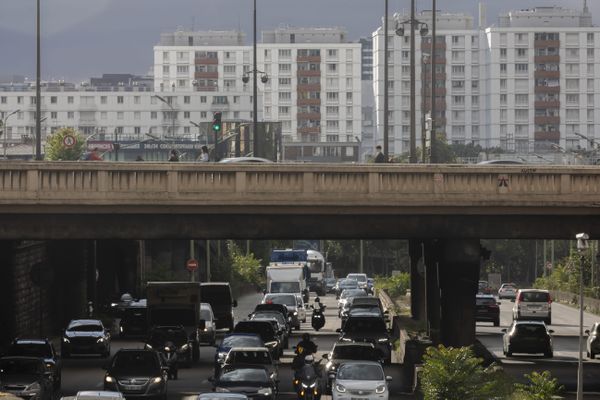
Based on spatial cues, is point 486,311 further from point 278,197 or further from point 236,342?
point 278,197

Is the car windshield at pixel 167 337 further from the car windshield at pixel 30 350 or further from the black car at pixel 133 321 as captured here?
the black car at pixel 133 321

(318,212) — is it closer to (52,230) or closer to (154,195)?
(154,195)

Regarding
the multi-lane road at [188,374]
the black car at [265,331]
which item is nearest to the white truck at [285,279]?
the multi-lane road at [188,374]

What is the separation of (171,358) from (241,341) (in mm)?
2795

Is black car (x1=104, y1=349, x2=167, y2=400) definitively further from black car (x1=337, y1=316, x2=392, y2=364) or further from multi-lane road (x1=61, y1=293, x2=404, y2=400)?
black car (x1=337, y1=316, x2=392, y2=364)

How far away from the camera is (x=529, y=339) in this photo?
59.4 meters

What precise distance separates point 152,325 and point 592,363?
15602mm

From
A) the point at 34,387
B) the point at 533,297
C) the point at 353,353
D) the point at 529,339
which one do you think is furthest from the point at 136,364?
the point at 533,297

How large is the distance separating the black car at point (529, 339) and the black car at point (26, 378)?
21847 millimetres

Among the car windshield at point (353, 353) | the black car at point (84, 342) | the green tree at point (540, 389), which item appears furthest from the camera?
the black car at point (84, 342)

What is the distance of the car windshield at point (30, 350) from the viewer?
45031 mm

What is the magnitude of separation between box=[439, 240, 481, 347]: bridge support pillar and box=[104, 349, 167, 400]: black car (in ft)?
41.2

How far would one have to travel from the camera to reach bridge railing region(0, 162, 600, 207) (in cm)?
4753

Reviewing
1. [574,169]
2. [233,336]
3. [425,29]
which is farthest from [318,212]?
[425,29]
